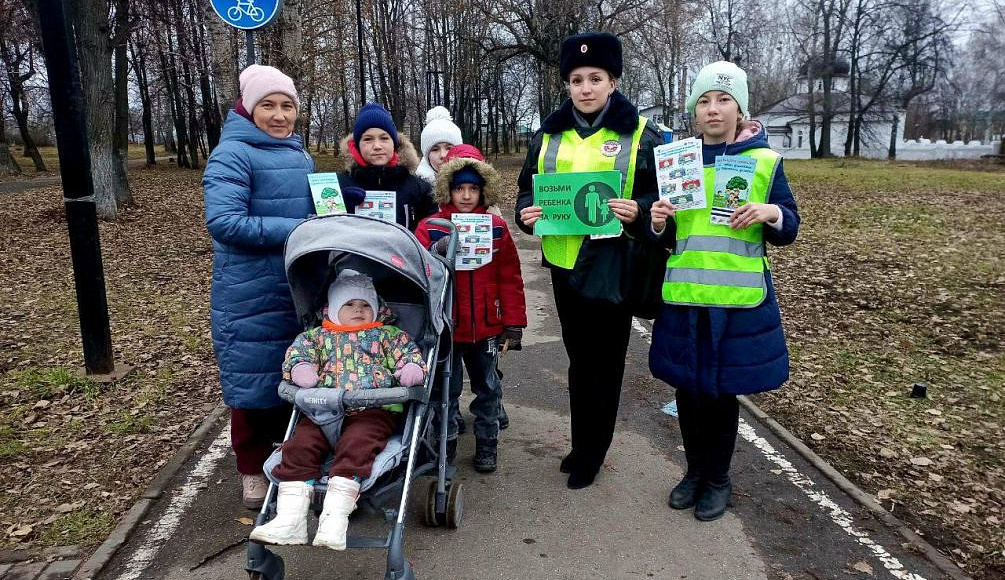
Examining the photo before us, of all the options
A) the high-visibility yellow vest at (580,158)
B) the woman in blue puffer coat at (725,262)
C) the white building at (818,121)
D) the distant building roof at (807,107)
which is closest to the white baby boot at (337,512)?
the high-visibility yellow vest at (580,158)

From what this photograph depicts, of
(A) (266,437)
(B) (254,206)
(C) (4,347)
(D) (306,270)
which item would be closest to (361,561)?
(A) (266,437)

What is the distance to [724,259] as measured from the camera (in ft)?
10.7

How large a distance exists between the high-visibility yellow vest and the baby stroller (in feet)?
1.91

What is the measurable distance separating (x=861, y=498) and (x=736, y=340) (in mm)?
1333

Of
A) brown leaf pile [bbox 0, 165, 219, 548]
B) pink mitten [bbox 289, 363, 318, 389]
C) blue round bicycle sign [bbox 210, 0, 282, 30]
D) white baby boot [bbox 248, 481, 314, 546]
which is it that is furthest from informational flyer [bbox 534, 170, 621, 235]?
blue round bicycle sign [bbox 210, 0, 282, 30]

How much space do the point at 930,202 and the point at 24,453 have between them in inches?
781

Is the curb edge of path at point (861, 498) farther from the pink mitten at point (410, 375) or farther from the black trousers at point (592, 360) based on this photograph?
the pink mitten at point (410, 375)

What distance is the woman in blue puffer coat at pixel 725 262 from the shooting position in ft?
10.4

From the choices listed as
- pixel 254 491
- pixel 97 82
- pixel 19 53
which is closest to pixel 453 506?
pixel 254 491

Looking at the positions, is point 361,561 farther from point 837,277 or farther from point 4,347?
point 837,277

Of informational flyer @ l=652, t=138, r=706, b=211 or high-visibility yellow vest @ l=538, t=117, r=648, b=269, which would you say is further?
high-visibility yellow vest @ l=538, t=117, r=648, b=269

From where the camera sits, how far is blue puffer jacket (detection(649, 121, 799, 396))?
325 centimetres

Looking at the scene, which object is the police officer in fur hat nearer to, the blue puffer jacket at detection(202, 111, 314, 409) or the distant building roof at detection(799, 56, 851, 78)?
the blue puffer jacket at detection(202, 111, 314, 409)

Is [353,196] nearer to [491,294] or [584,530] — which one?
[491,294]
